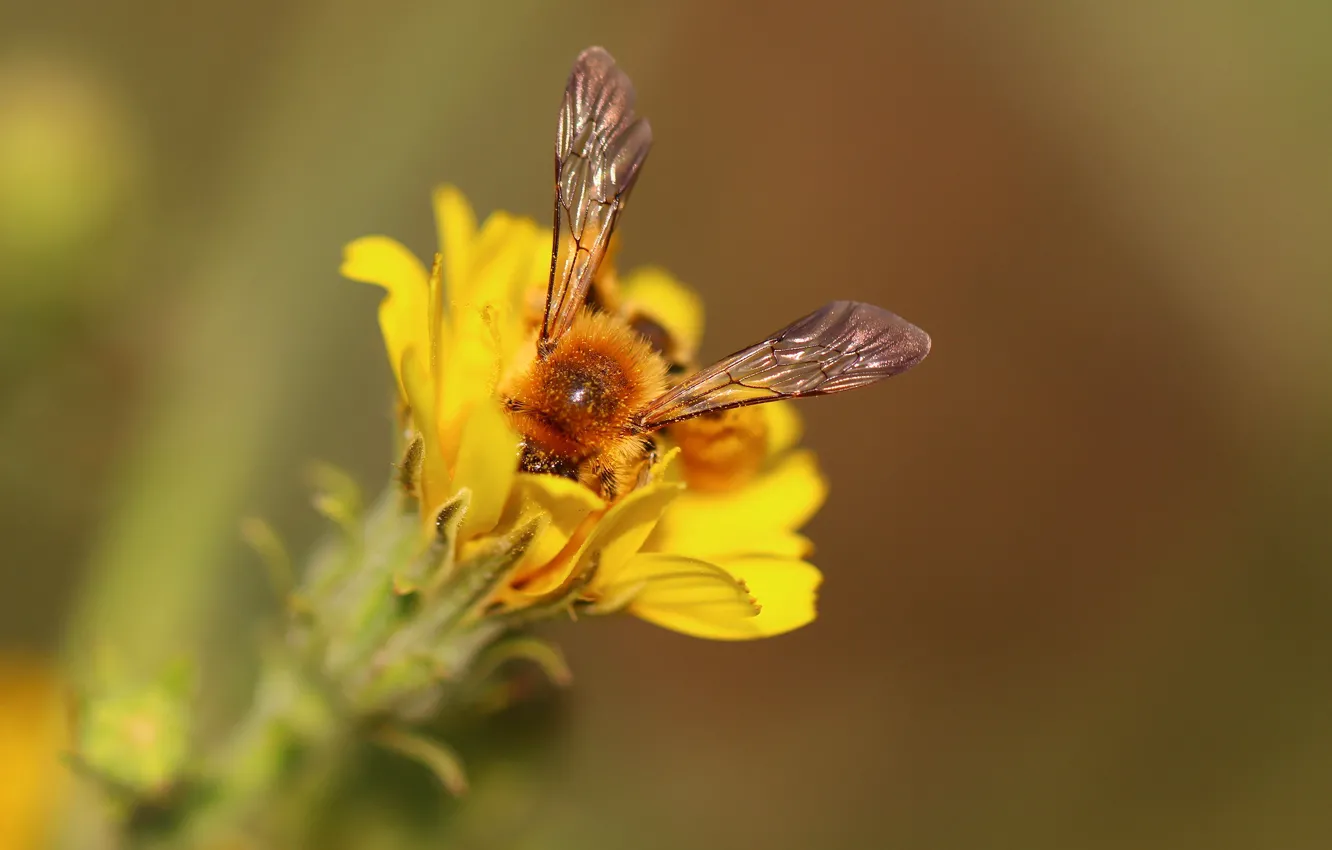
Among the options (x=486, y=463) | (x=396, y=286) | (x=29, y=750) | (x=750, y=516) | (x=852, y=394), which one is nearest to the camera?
(x=486, y=463)

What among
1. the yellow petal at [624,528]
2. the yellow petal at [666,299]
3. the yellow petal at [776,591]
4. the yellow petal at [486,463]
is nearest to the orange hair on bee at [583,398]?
the yellow petal at [486,463]

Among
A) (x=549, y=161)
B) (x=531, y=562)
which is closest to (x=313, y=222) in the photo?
(x=549, y=161)

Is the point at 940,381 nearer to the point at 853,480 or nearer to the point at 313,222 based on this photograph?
the point at 853,480

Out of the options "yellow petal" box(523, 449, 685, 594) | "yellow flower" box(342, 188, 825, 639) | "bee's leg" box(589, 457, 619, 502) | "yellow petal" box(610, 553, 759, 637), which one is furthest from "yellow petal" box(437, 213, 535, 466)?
"yellow petal" box(610, 553, 759, 637)

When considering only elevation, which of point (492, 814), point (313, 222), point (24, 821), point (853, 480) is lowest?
point (24, 821)

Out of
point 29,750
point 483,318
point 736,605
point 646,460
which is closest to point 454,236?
point 483,318

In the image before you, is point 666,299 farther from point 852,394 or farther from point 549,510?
point 852,394

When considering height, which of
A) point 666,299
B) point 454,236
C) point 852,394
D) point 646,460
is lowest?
point 646,460
